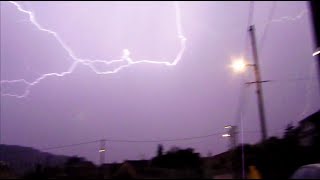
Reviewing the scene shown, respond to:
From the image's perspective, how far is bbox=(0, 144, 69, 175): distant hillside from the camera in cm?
2000

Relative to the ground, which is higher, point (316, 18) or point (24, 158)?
point (316, 18)

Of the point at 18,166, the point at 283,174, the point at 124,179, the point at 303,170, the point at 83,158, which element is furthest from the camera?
the point at 83,158

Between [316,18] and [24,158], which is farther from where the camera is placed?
[24,158]

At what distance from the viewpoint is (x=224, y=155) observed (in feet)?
60.4

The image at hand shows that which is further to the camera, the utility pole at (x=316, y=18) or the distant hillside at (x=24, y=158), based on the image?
the distant hillside at (x=24, y=158)

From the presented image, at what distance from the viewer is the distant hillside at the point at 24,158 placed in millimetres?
20000

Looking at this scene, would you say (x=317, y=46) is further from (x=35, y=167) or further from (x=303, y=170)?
(x=35, y=167)

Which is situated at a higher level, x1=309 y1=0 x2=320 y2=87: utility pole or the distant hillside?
x1=309 y1=0 x2=320 y2=87: utility pole

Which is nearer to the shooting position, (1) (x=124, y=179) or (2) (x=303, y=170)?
(2) (x=303, y=170)

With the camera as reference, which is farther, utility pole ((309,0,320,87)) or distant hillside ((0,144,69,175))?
distant hillside ((0,144,69,175))

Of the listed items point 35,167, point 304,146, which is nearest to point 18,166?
point 35,167

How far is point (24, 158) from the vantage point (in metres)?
21.5

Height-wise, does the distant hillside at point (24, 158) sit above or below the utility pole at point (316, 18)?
below

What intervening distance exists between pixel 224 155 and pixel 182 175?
1667 millimetres
